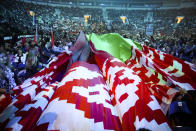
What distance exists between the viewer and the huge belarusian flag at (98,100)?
3.39 ft

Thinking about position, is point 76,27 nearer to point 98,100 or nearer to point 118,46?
point 118,46

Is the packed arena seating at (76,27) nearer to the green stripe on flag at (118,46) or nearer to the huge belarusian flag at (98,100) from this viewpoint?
the huge belarusian flag at (98,100)

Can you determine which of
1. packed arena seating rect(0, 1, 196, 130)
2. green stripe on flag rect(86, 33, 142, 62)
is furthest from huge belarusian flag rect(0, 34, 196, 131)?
packed arena seating rect(0, 1, 196, 130)

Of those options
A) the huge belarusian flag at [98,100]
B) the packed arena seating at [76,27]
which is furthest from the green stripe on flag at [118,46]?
the packed arena seating at [76,27]

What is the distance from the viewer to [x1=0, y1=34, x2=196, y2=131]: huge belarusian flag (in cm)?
103

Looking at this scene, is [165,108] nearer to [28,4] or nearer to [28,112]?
[28,112]

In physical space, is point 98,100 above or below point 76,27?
below

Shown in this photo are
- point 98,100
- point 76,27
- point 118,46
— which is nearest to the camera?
point 98,100

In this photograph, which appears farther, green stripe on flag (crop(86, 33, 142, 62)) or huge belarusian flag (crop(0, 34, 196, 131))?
green stripe on flag (crop(86, 33, 142, 62))

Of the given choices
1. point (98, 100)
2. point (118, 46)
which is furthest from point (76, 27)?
point (98, 100)

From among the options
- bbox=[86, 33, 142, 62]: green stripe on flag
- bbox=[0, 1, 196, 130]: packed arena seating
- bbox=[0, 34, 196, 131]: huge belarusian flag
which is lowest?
bbox=[0, 34, 196, 131]: huge belarusian flag

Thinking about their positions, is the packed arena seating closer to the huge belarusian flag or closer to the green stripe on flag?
the huge belarusian flag

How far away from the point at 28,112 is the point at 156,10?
120 ft

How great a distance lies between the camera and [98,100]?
1.31 m
